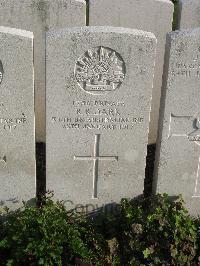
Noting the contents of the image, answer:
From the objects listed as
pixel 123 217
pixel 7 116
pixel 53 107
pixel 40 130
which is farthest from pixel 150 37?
pixel 40 130

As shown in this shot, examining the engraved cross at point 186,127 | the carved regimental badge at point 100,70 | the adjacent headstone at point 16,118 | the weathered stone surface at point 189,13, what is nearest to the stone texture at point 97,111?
the carved regimental badge at point 100,70

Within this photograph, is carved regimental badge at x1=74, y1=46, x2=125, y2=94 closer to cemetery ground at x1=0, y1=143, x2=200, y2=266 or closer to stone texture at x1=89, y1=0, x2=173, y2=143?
cemetery ground at x1=0, y1=143, x2=200, y2=266

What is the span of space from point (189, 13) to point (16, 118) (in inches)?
114

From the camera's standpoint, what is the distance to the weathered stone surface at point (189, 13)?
6035mm

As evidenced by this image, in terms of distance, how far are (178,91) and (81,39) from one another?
1130 millimetres

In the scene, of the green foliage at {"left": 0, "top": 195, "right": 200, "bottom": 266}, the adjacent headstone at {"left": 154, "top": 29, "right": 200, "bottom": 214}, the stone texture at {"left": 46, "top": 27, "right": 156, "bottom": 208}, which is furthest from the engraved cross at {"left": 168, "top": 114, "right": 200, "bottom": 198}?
the green foliage at {"left": 0, "top": 195, "right": 200, "bottom": 266}

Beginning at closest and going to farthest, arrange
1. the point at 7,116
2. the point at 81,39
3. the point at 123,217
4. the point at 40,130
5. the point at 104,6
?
the point at 81,39 < the point at 7,116 < the point at 123,217 < the point at 104,6 < the point at 40,130

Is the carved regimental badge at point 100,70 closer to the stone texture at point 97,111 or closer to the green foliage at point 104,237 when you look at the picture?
the stone texture at point 97,111

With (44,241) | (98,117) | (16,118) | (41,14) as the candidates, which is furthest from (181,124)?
(41,14)

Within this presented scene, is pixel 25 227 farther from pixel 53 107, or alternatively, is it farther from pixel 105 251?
pixel 53 107

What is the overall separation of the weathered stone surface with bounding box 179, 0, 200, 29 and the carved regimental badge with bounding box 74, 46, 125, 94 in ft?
6.71

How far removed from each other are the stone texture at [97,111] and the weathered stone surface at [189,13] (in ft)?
6.21

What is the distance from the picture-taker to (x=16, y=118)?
464cm

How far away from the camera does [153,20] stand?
6.07 meters
